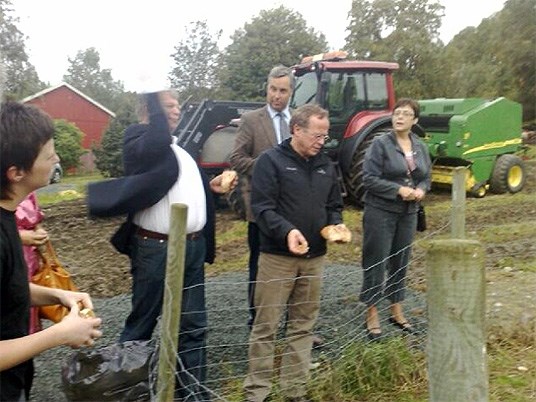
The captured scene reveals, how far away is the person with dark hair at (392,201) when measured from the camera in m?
Result: 4.13

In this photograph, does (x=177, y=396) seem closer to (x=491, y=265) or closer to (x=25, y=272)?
(x=25, y=272)

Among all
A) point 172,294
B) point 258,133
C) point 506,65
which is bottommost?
point 172,294

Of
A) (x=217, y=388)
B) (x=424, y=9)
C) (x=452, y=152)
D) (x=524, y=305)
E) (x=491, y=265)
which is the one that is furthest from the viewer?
(x=424, y=9)

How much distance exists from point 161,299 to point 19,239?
5.22 feet

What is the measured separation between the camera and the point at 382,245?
416cm

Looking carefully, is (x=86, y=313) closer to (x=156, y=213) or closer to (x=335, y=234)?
(x=156, y=213)

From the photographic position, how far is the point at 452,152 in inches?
434

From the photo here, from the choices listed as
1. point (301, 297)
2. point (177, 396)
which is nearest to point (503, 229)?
point (301, 297)

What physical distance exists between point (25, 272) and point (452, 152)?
10.2 metres

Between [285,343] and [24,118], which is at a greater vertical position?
[24,118]

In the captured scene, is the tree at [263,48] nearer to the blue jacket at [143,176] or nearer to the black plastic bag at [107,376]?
the blue jacket at [143,176]

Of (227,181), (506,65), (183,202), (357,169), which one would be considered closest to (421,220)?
(227,181)

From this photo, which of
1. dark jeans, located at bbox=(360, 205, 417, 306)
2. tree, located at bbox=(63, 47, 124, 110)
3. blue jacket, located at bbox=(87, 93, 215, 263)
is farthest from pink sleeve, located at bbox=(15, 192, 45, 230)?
tree, located at bbox=(63, 47, 124, 110)

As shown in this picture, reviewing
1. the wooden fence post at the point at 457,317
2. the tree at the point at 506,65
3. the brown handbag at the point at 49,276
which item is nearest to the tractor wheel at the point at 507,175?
the brown handbag at the point at 49,276
